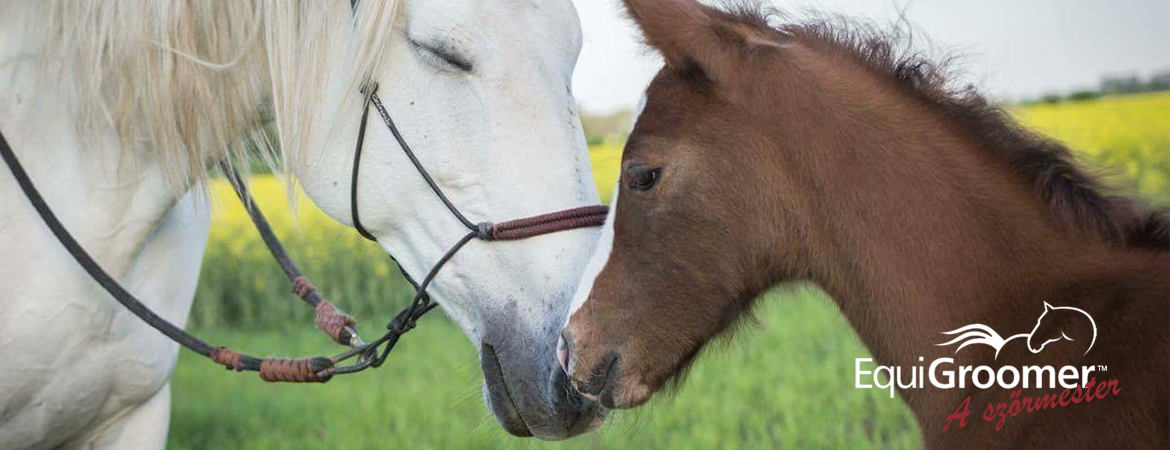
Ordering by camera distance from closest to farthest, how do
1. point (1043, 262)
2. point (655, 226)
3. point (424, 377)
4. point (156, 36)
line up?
1. point (1043, 262)
2. point (655, 226)
3. point (156, 36)
4. point (424, 377)

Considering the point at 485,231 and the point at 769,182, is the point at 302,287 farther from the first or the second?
the point at 769,182

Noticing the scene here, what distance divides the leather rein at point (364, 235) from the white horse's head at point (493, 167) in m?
0.02

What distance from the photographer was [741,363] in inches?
282

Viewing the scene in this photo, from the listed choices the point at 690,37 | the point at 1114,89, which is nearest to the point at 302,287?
the point at 690,37

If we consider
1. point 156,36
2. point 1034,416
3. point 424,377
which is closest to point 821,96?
point 1034,416

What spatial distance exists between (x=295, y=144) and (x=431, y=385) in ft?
16.7

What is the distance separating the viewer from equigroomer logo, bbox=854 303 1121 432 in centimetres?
199

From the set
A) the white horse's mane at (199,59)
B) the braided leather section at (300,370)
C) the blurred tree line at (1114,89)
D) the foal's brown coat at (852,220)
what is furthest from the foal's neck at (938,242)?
the blurred tree line at (1114,89)

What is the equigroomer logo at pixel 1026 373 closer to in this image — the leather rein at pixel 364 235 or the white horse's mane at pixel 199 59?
the leather rein at pixel 364 235

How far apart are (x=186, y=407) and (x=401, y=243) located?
517 cm

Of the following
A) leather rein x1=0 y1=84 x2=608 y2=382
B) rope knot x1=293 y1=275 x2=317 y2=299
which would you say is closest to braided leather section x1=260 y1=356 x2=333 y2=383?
leather rein x1=0 y1=84 x2=608 y2=382

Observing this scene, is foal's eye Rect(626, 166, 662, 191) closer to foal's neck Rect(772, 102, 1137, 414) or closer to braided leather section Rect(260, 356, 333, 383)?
foal's neck Rect(772, 102, 1137, 414)

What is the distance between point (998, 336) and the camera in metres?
2.14

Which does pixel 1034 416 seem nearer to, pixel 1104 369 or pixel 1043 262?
pixel 1104 369
